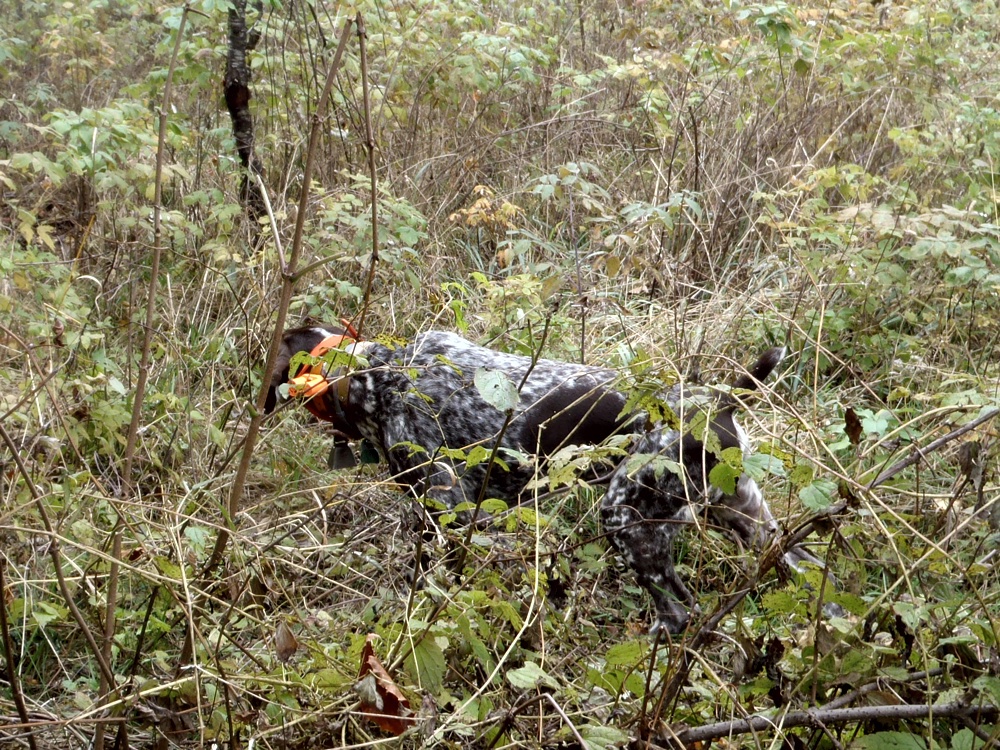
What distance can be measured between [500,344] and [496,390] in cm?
307

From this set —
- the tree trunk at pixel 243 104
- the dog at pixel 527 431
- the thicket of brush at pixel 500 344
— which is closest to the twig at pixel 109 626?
the thicket of brush at pixel 500 344

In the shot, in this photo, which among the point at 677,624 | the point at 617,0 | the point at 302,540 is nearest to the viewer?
the point at 677,624

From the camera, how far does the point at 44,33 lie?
908 cm

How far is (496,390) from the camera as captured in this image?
Result: 8.19 ft

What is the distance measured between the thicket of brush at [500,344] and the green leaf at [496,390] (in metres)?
0.22

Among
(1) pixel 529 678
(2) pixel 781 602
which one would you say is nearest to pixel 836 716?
(2) pixel 781 602

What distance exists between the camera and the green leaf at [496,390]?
8.10 ft

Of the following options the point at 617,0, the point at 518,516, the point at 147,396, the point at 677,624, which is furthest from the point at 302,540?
the point at 617,0

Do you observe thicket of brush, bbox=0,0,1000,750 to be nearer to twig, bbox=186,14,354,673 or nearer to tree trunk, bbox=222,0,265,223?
twig, bbox=186,14,354,673

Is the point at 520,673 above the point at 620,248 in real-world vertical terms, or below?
above

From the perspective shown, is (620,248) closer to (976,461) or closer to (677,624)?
(677,624)

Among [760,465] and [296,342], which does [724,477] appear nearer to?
[760,465]

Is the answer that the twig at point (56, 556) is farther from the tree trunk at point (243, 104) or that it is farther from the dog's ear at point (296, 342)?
the tree trunk at point (243, 104)

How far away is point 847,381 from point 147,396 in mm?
3786
